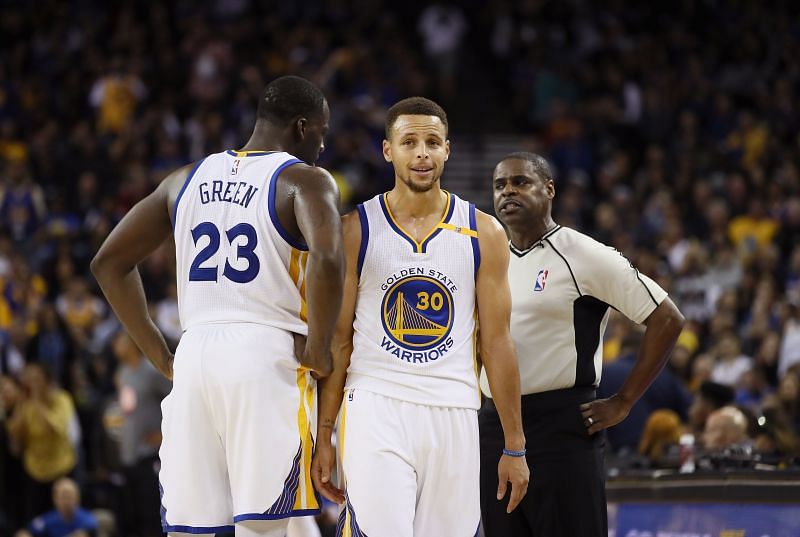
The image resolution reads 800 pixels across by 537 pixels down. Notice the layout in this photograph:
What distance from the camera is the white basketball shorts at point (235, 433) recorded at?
17.1 feet

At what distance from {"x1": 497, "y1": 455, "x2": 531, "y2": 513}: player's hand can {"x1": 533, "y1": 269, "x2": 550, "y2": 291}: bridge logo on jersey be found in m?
1.04

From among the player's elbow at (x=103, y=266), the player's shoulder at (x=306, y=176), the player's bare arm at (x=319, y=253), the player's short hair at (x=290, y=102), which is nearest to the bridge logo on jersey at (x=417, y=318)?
the player's bare arm at (x=319, y=253)

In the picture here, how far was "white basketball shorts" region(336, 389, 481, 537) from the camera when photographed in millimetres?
5199

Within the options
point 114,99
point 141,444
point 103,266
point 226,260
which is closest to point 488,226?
point 226,260

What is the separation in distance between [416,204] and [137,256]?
4.19 ft

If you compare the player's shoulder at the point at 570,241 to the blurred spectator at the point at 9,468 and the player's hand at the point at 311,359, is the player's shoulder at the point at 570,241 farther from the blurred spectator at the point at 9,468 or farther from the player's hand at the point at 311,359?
the blurred spectator at the point at 9,468

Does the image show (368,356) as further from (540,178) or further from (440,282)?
(540,178)

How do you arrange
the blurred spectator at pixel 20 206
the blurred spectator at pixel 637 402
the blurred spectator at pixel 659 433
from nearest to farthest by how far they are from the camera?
the blurred spectator at pixel 659 433, the blurred spectator at pixel 637 402, the blurred spectator at pixel 20 206

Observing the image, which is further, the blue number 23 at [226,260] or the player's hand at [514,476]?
the player's hand at [514,476]

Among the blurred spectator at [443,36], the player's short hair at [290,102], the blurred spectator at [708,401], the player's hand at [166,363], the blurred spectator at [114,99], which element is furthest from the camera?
the blurred spectator at [443,36]

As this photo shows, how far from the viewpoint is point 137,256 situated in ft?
18.6

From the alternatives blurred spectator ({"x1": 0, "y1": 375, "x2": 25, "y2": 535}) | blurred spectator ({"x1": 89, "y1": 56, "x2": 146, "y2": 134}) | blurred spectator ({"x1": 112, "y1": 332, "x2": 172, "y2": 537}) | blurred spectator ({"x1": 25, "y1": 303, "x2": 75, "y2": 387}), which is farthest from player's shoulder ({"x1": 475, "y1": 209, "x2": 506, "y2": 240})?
blurred spectator ({"x1": 89, "y1": 56, "x2": 146, "y2": 134})

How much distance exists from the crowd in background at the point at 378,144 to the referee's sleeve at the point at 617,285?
3.71 metres

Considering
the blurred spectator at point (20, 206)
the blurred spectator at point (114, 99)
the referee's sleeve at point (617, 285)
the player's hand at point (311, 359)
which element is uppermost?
the blurred spectator at point (114, 99)
